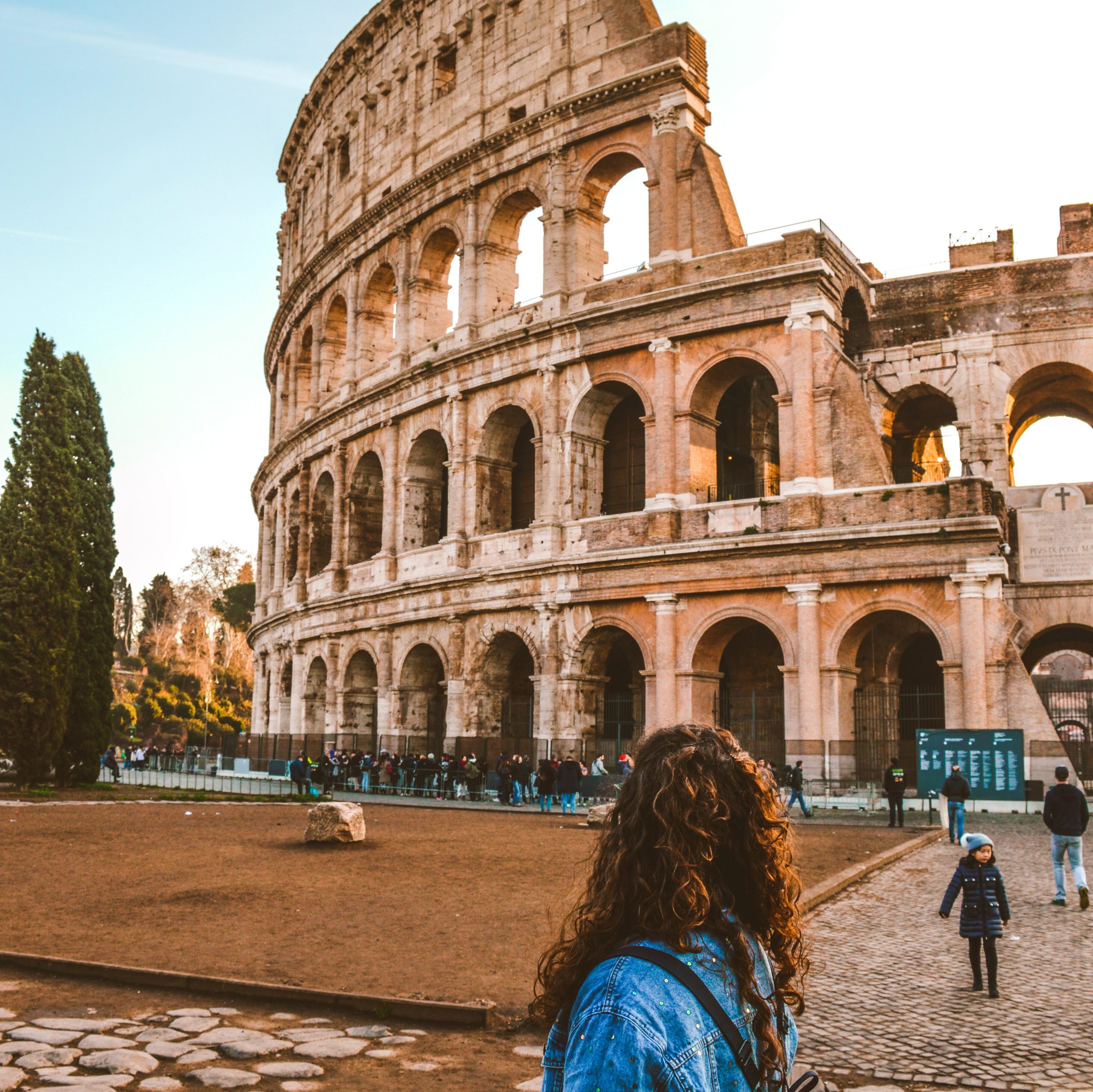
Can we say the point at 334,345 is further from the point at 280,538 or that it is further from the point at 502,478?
the point at 502,478

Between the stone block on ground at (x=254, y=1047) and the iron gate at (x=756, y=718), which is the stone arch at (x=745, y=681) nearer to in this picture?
the iron gate at (x=756, y=718)

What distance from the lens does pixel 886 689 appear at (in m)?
21.6

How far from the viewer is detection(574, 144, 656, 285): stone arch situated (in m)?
24.2

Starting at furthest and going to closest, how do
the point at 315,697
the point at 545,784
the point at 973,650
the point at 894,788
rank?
the point at 315,697, the point at 545,784, the point at 973,650, the point at 894,788

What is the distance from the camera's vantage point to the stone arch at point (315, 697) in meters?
30.3

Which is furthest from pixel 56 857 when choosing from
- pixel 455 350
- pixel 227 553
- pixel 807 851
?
pixel 227 553

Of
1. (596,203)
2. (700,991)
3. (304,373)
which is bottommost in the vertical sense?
(700,991)

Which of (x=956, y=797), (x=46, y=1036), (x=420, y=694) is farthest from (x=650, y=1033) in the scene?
(x=420, y=694)

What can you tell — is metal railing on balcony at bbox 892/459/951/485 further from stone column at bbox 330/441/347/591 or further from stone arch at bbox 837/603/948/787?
stone column at bbox 330/441/347/591

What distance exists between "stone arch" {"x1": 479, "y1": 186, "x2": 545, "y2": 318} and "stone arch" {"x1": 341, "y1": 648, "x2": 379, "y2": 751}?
9.41 metres

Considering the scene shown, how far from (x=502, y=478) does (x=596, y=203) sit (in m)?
6.56

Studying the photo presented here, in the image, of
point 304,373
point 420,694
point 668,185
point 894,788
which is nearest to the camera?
point 894,788

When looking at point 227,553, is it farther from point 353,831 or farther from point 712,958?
point 712,958

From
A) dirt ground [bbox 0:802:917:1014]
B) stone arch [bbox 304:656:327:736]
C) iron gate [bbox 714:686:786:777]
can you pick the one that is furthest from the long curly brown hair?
stone arch [bbox 304:656:327:736]
